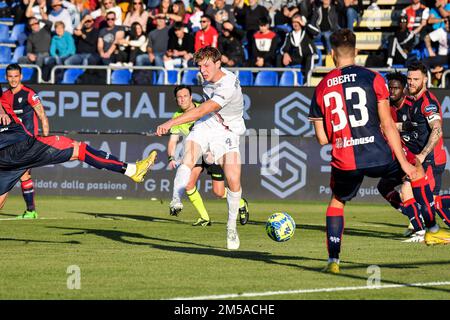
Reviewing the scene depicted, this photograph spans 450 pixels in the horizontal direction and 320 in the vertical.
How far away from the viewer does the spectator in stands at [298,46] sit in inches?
1015

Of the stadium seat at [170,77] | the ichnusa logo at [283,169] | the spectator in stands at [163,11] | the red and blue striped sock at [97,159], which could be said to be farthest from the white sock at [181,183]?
the spectator in stands at [163,11]

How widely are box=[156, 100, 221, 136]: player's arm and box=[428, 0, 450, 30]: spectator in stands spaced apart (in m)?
14.3

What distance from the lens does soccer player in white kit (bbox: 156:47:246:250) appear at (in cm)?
1327

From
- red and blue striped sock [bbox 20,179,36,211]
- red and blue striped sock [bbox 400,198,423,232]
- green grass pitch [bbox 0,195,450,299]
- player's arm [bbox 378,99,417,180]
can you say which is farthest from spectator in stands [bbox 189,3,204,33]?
player's arm [bbox 378,99,417,180]

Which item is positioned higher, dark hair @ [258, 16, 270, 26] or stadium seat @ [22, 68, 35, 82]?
dark hair @ [258, 16, 270, 26]

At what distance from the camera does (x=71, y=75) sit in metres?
26.7

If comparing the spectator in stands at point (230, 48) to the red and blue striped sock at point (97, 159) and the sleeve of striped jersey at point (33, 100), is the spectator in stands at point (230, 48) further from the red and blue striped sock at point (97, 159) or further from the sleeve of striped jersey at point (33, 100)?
the red and blue striped sock at point (97, 159)

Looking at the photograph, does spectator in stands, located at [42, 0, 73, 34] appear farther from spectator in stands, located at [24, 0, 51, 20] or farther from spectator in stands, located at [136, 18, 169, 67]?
spectator in stands, located at [136, 18, 169, 67]

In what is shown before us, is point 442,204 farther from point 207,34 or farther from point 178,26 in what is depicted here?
point 178,26

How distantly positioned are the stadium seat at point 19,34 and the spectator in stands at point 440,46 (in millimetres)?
11418

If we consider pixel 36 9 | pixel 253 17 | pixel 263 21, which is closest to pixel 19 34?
pixel 36 9
